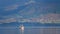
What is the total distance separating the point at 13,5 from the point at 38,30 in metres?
0.76

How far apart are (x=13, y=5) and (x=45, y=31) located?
2.89 feet

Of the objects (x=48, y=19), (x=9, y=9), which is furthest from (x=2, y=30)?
(x=48, y=19)

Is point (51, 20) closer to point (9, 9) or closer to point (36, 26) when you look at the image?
point (36, 26)

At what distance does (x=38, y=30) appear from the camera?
4078 millimetres

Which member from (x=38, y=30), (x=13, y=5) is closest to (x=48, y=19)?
(x=38, y=30)

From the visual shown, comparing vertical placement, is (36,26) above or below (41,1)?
below

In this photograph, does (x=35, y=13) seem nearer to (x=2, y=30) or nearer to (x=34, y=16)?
(x=34, y=16)

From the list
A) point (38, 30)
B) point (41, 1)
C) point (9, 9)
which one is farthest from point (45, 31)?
point (9, 9)

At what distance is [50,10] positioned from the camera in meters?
4.01

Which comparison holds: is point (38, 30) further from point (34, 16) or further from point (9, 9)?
point (9, 9)

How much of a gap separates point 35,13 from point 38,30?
1.24 ft

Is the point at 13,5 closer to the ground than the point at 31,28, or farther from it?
farther from it

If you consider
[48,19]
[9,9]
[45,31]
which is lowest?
[45,31]

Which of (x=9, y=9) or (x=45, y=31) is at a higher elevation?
(x=9, y=9)
